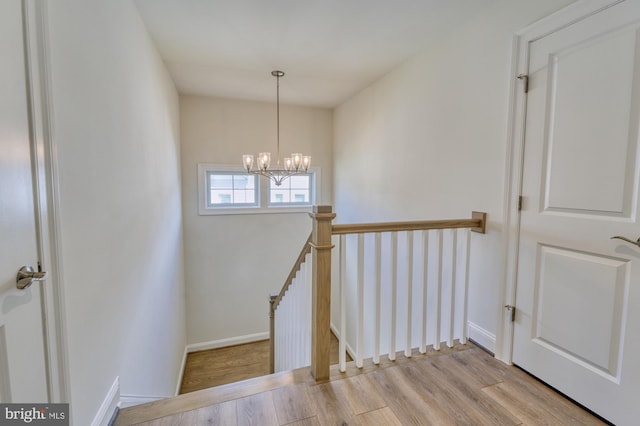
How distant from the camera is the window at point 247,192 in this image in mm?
4316

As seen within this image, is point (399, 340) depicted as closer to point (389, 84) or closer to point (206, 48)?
point (389, 84)

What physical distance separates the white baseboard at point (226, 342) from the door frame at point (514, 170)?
3.57 metres

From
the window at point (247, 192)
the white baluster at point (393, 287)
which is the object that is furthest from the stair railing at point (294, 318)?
the window at point (247, 192)

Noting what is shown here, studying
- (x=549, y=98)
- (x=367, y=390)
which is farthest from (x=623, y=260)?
(x=367, y=390)

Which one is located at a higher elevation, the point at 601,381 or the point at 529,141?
the point at 529,141

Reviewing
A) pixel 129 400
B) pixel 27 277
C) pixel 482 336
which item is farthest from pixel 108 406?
pixel 482 336

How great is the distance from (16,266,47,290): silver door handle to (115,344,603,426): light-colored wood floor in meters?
0.96

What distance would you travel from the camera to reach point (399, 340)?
2828 millimetres

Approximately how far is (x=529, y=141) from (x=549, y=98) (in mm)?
240

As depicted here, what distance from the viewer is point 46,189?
1.02 m

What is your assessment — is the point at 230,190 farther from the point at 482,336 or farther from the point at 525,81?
the point at 525,81

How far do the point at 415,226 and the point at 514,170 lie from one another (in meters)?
0.69

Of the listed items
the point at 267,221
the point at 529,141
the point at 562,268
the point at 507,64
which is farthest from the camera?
the point at 267,221

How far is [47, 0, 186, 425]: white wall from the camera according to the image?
1.16 meters
